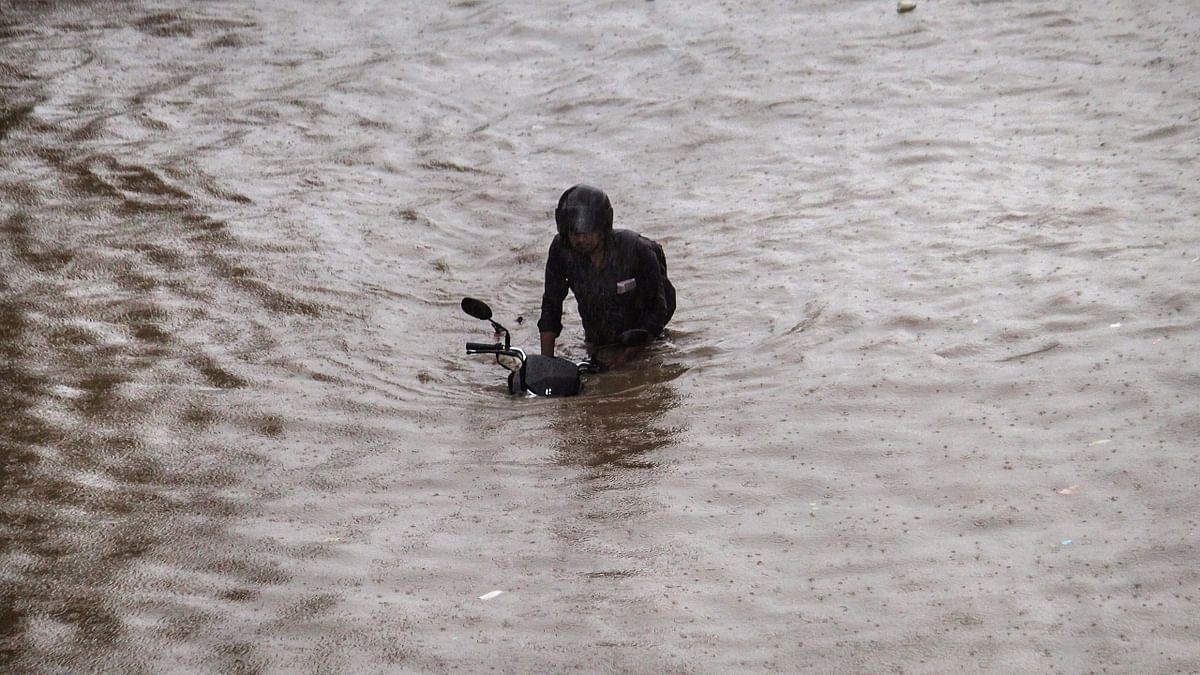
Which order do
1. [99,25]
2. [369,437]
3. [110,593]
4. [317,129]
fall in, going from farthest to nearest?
1. [99,25]
2. [317,129]
3. [369,437]
4. [110,593]

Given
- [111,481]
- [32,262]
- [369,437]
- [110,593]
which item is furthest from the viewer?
[32,262]

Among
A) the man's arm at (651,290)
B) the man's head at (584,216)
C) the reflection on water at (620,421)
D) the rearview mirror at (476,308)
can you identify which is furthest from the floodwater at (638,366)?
the man's head at (584,216)

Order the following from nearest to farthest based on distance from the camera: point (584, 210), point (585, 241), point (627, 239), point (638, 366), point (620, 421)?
point (620, 421)
point (584, 210)
point (585, 241)
point (627, 239)
point (638, 366)

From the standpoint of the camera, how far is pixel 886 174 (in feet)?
34.0

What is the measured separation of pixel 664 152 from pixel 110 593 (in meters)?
7.08

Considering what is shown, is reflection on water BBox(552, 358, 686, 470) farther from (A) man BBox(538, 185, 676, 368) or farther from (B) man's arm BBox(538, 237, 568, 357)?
(B) man's arm BBox(538, 237, 568, 357)

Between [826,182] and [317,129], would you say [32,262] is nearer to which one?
[317,129]

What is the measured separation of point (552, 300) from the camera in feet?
25.5

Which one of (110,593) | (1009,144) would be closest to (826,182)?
(1009,144)

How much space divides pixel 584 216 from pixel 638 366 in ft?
3.50

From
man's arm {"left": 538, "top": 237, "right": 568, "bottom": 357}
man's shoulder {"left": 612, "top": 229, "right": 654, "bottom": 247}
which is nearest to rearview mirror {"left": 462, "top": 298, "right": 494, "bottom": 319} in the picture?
man's arm {"left": 538, "top": 237, "right": 568, "bottom": 357}

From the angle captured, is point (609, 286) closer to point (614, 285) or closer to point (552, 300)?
point (614, 285)

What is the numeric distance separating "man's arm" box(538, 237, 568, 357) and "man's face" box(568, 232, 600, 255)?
0.29m

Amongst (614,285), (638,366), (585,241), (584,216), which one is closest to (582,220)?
(584,216)
